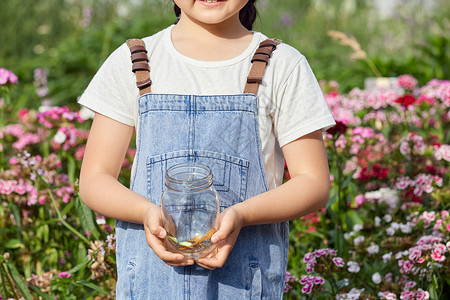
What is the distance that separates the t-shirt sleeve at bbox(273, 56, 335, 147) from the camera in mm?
1729

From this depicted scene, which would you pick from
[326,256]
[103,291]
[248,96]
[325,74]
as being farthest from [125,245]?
[325,74]

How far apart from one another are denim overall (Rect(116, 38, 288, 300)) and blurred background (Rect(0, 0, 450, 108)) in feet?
13.9

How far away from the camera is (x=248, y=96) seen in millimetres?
1711

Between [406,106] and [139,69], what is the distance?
2.10 m

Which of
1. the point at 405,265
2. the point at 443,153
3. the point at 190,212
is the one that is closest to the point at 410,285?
the point at 405,265

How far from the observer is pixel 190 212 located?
4.98ft

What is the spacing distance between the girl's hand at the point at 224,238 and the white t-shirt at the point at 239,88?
0.88 feet

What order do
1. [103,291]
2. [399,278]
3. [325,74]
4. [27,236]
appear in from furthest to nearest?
[325,74] < [27,236] < [399,278] < [103,291]

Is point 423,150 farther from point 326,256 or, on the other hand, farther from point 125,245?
point 125,245

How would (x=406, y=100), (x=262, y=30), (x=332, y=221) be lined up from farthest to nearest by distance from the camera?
(x=262, y=30) → (x=406, y=100) → (x=332, y=221)

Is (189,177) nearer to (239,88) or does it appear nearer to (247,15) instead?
(239,88)

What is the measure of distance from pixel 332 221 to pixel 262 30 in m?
4.52

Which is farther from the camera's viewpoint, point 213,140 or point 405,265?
point 405,265

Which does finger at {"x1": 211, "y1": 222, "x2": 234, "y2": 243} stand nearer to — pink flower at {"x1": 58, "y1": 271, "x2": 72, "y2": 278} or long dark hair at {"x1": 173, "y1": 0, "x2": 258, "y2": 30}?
long dark hair at {"x1": 173, "y1": 0, "x2": 258, "y2": 30}
